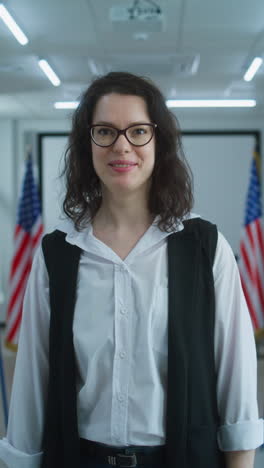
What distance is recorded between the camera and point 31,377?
108cm

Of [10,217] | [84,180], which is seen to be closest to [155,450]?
[84,180]

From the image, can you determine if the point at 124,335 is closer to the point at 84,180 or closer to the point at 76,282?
the point at 76,282

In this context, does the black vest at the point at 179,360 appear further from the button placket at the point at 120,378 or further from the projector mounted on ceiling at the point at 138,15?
the projector mounted on ceiling at the point at 138,15

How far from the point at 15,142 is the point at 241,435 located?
7040 mm

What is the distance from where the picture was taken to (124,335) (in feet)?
3.14

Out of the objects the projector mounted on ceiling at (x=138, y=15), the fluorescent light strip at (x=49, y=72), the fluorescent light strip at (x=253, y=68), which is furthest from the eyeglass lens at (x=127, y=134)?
the fluorescent light strip at (x=253, y=68)

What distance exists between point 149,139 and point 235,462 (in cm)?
72

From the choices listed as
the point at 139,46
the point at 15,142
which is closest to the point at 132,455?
the point at 139,46

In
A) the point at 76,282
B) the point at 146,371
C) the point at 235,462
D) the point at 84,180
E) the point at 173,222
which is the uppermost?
the point at 84,180

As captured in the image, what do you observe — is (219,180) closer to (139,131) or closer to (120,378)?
(139,131)

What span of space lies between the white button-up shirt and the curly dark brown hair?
0.07m

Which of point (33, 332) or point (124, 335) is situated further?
point (33, 332)

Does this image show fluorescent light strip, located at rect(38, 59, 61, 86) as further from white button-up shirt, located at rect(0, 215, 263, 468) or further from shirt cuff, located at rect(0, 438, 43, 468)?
shirt cuff, located at rect(0, 438, 43, 468)

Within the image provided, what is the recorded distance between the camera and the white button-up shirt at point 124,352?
3.10ft
